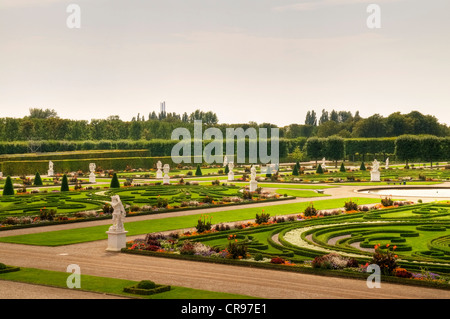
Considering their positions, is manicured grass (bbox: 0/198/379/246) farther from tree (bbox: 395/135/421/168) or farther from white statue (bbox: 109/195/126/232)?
tree (bbox: 395/135/421/168)

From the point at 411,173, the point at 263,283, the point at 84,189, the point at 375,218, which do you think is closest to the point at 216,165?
the point at 411,173

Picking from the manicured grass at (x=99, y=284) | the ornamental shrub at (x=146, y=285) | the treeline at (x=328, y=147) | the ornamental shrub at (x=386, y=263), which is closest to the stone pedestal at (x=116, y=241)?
the manicured grass at (x=99, y=284)

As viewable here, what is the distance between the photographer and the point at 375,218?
2678 cm

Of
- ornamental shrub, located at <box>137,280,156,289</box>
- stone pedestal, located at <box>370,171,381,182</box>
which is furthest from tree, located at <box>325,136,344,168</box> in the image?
ornamental shrub, located at <box>137,280,156,289</box>

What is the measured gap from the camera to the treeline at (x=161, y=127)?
8600 centimetres

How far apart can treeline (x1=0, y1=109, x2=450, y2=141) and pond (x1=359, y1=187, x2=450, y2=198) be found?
53804 millimetres

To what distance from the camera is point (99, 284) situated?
15297mm

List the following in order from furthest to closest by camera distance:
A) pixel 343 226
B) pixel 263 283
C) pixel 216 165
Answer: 1. pixel 216 165
2. pixel 343 226
3. pixel 263 283

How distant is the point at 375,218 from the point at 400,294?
12.6 meters

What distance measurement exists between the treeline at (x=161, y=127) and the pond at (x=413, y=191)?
2118 inches

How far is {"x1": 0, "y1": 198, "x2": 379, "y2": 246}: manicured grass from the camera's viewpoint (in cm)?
2291

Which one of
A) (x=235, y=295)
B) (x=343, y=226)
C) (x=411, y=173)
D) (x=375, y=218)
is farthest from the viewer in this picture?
(x=411, y=173)

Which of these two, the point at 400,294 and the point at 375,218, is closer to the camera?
the point at 400,294
